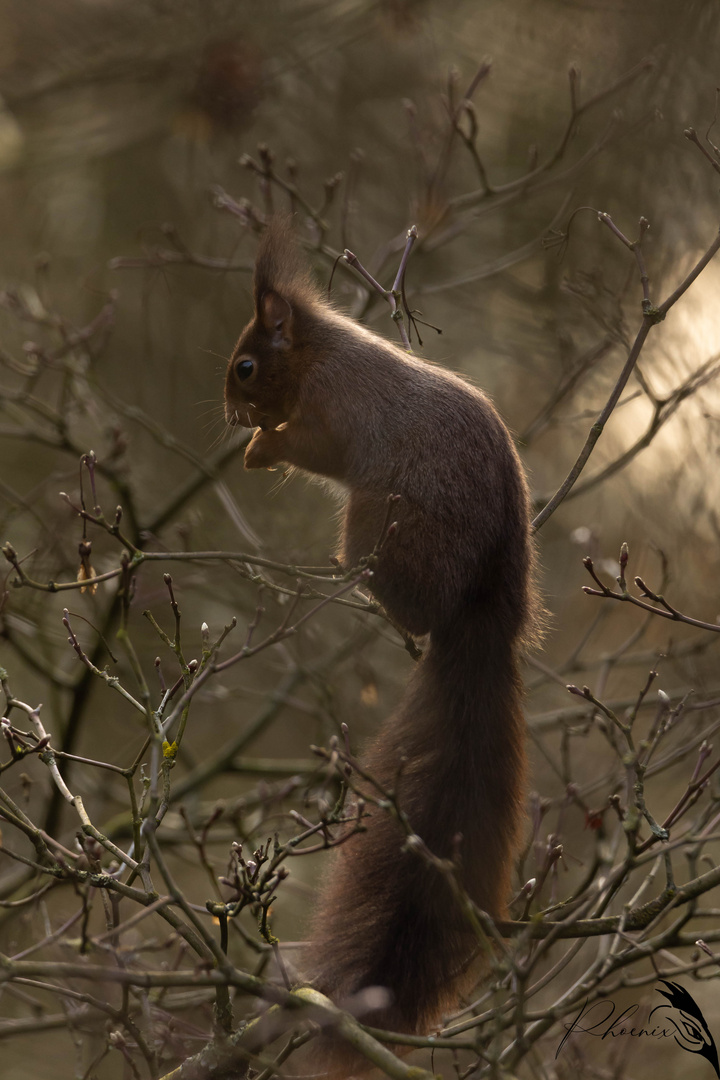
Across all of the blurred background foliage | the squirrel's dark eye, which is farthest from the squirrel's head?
the blurred background foliage

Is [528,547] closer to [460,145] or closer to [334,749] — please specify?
[334,749]

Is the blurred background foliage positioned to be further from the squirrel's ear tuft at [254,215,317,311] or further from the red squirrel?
the red squirrel

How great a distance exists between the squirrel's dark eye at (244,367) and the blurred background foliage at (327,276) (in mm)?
313

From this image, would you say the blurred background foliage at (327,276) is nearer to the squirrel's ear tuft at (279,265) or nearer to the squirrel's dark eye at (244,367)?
the squirrel's dark eye at (244,367)

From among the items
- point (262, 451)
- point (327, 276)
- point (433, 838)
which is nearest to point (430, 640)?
point (433, 838)

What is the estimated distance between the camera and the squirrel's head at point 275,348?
10.5ft

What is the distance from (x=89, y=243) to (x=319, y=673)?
18.4ft

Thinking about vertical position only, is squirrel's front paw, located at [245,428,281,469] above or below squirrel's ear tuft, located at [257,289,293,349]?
below

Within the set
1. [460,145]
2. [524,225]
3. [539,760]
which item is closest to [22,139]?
[460,145]

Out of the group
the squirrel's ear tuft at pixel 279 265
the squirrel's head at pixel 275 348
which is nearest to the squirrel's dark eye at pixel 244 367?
the squirrel's head at pixel 275 348

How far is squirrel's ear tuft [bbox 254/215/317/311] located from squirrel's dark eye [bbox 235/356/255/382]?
0.14 meters

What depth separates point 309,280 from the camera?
3.40m

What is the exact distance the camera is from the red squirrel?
2.49 meters

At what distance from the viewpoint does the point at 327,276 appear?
4461mm
